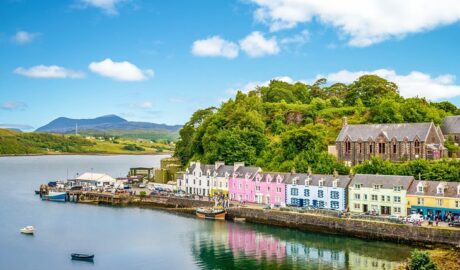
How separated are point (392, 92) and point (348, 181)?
45.2 m

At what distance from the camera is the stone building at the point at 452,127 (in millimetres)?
73062

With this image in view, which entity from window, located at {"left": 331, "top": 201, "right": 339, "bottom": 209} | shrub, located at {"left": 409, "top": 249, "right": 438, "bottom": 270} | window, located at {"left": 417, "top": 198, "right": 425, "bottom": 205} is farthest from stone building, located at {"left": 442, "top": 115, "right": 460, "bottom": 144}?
shrub, located at {"left": 409, "top": 249, "right": 438, "bottom": 270}

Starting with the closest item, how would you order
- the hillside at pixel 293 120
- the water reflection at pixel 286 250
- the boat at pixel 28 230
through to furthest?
the water reflection at pixel 286 250 < the boat at pixel 28 230 < the hillside at pixel 293 120

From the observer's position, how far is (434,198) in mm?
51375

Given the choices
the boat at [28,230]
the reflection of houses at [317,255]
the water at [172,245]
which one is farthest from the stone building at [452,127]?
the boat at [28,230]

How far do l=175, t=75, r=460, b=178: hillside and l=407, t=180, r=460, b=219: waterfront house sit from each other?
13928 millimetres

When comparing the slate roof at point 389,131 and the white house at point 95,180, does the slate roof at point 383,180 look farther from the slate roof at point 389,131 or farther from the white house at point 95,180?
the white house at point 95,180

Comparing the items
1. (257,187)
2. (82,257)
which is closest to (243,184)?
(257,187)

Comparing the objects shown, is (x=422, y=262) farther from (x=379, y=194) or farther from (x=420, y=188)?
(x=379, y=194)

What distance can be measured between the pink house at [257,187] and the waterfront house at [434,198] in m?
16.1

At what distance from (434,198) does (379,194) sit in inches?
238

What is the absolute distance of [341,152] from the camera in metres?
74.8

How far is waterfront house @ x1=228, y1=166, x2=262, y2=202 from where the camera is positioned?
228 ft

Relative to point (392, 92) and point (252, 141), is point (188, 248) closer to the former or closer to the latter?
point (252, 141)
